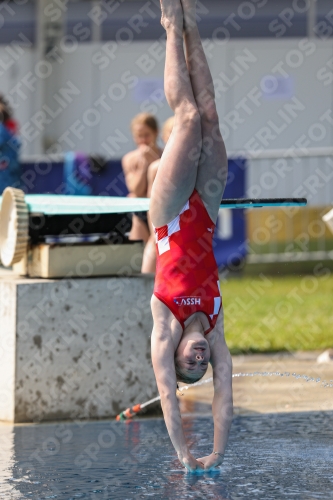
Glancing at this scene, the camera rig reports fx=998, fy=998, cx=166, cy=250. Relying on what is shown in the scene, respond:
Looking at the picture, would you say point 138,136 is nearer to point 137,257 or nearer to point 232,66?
point 137,257

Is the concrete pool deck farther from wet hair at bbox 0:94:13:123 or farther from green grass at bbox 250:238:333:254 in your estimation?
green grass at bbox 250:238:333:254

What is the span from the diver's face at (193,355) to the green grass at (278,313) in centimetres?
441

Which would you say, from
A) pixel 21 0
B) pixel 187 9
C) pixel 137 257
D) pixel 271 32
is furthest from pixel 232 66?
pixel 187 9

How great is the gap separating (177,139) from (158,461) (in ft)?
5.38

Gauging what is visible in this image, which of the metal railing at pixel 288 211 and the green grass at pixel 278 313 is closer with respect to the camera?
the green grass at pixel 278 313

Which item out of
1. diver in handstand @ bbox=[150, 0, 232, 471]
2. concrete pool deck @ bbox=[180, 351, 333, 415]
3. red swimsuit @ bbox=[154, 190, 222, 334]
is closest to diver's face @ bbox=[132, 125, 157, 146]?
concrete pool deck @ bbox=[180, 351, 333, 415]

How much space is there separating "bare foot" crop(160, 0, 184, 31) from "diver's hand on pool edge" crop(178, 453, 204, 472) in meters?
2.07

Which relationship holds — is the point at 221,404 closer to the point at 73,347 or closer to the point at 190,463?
the point at 190,463

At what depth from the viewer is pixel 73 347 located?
646cm

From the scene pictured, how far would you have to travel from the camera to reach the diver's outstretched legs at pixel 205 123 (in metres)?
4.93

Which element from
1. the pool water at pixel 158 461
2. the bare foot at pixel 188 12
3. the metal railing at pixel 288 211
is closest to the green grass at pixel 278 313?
the metal railing at pixel 288 211

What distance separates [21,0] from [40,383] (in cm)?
1524

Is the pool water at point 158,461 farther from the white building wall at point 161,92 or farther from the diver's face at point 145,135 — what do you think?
the white building wall at point 161,92

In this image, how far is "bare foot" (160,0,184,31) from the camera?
4891 millimetres
